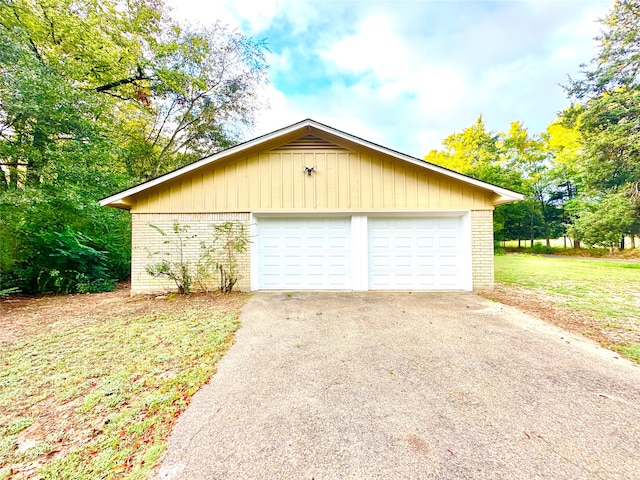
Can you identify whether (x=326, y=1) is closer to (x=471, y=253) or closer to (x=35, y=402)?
(x=471, y=253)

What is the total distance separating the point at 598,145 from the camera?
16.7m

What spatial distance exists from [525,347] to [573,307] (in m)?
3.20

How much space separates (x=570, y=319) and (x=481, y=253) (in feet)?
8.00

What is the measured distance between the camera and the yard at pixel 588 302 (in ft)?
12.9

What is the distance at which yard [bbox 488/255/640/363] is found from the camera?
394cm

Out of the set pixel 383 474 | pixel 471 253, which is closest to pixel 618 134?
pixel 471 253

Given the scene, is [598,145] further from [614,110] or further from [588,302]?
[588,302]

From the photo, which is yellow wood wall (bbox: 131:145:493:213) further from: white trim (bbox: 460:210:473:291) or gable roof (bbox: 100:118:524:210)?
white trim (bbox: 460:210:473:291)

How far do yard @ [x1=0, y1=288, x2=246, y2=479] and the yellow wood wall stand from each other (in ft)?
9.85

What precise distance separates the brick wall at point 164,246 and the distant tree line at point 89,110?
1.96 m

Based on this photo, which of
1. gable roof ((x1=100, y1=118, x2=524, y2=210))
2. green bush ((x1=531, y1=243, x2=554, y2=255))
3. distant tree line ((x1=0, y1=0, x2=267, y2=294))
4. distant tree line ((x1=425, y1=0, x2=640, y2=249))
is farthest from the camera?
green bush ((x1=531, y1=243, x2=554, y2=255))

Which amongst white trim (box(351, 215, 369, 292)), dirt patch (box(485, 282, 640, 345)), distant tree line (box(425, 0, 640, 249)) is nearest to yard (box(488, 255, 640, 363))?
dirt patch (box(485, 282, 640, 345))

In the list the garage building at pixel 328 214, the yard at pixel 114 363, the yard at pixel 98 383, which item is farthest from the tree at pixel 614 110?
the yard at pixel 98 383

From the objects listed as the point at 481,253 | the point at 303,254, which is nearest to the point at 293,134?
the point at 303,254
